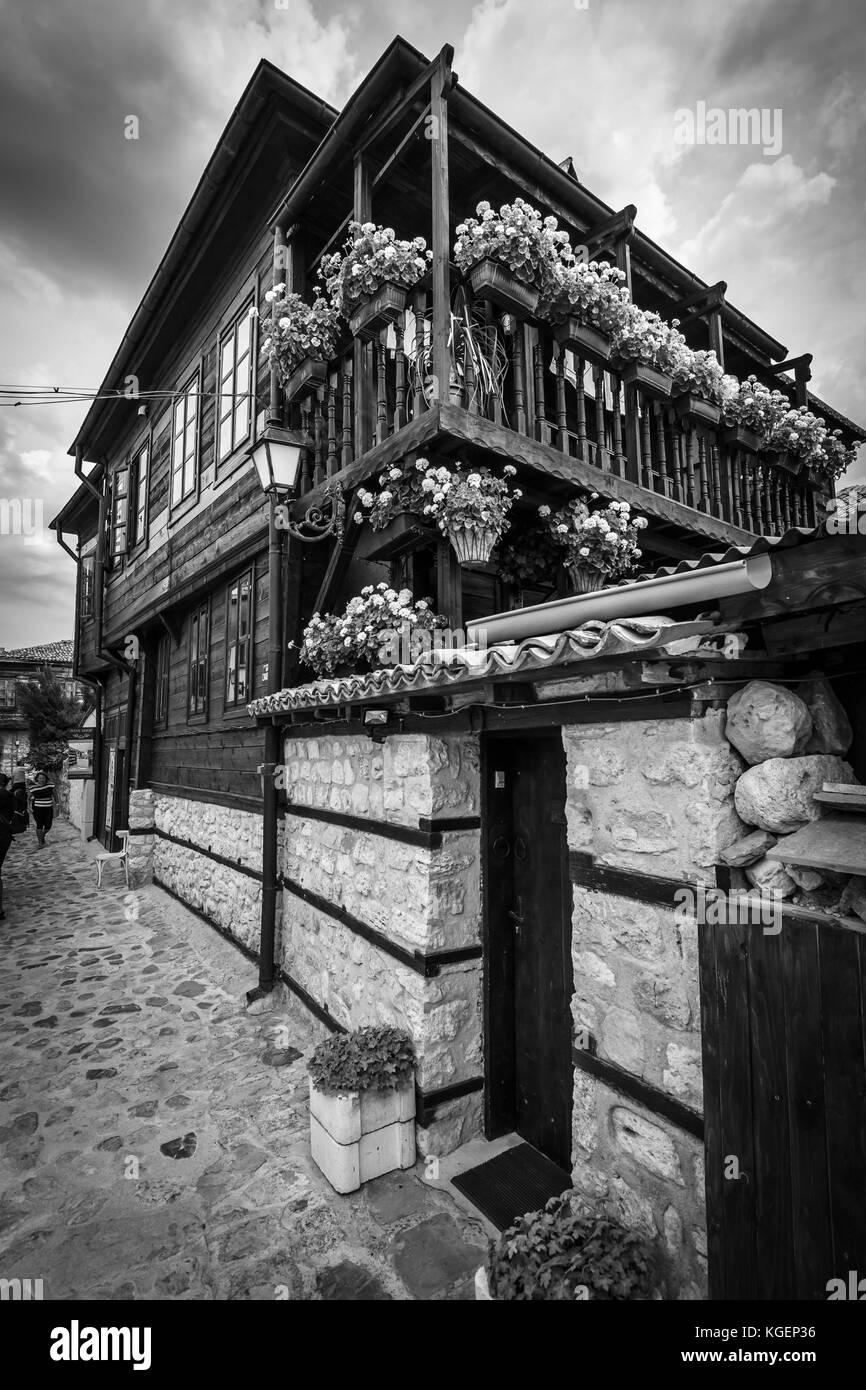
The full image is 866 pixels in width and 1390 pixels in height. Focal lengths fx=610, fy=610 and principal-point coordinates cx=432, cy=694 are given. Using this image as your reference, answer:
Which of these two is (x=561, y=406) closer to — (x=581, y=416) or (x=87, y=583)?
(x=581, y=416)

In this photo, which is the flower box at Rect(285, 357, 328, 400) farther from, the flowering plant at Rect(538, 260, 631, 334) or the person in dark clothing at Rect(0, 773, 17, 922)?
the person in dark clothing at Rect(0, 773, 17, 922)

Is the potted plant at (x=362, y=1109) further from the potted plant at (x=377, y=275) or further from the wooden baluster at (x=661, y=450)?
the wooden baluster at (x=661, y=450)

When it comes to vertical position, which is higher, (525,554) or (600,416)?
(600,416)

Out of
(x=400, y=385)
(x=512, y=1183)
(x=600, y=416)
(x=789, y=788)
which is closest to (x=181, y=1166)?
(x=512, y=1183)

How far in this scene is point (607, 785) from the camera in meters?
2.73

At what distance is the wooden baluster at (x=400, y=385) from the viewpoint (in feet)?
15.6

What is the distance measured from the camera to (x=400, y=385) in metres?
4.85

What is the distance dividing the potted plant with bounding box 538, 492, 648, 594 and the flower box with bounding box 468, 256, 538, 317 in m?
1.50

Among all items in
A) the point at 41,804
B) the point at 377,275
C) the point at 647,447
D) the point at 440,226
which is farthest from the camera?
the point at 41,804

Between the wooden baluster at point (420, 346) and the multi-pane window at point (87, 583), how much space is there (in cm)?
1455

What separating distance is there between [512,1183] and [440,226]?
6.19m

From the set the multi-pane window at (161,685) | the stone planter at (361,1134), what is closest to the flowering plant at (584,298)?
the stone planter at (361,1134)

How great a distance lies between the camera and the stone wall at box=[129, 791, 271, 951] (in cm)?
705
